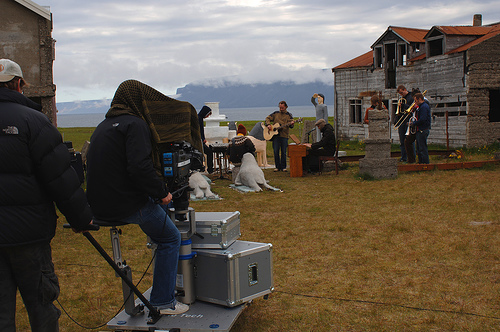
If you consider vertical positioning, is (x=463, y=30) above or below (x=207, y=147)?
above

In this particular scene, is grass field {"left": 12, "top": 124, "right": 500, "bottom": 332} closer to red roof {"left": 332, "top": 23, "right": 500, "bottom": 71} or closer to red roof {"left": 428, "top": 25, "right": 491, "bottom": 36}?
red roof {"left": 332, "top": 23, "right": 500, "bottom": 71}

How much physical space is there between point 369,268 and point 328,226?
82.5 inches

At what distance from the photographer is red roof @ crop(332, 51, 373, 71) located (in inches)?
978

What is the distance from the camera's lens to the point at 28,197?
3129 millimetres

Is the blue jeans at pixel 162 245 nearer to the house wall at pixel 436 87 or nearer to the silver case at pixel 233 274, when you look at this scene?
the silver case at pixel 233 274

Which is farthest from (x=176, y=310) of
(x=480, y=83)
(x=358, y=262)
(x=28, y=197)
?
(x=480, y=83)

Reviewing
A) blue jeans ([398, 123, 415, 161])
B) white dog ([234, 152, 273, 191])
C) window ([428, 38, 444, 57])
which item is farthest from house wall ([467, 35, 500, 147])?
white dog ([234, 152, 273, 191])

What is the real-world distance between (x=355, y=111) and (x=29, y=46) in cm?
1593

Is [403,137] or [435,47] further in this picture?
[435,47]

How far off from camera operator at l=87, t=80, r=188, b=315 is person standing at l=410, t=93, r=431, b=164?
10.6m

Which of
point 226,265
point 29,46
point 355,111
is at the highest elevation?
point 29,46

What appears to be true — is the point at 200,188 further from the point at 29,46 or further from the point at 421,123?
the point at 29,46

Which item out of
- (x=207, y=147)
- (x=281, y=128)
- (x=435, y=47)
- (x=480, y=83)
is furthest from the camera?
(x=435, y=47)

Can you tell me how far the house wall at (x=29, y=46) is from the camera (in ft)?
45.5
